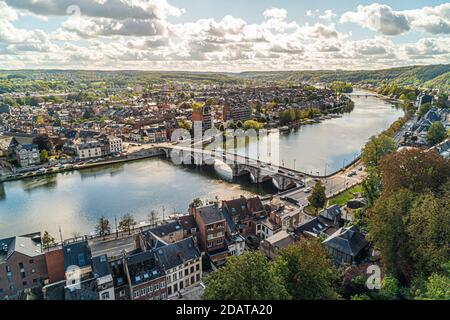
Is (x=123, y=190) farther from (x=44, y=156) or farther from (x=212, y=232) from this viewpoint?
(x=212, y=232)

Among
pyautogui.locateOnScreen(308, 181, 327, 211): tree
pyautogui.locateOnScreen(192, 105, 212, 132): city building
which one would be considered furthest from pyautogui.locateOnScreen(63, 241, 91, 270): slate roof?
pyautogui.locateOnScreen(192, 105, 212, 132): city building

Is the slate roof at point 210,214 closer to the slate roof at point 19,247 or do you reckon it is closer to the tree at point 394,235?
the tree at point 394,235

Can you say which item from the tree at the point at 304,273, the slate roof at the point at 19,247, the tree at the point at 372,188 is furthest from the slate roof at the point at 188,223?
the tree at the point at 372,188

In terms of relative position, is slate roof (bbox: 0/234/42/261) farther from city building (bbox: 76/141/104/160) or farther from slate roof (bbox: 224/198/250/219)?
city building (bbox: 76/141/104/160)

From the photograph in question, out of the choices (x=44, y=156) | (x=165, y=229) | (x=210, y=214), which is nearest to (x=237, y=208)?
(x=210, y=214)

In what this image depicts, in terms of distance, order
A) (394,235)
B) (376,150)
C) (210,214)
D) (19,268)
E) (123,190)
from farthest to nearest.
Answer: (376,150) → (123,190) → (210,214) → (19,268) → (394,235)
